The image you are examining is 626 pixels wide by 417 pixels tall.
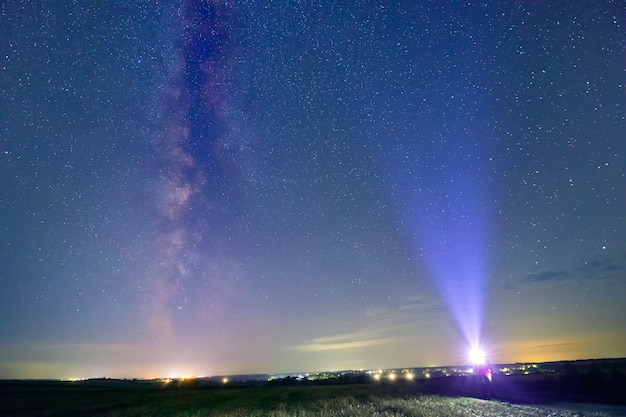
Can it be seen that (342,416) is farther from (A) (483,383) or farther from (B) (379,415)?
(A) (483,383)

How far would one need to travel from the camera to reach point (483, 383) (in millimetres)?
55219

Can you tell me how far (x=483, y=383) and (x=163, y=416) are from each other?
41305 mm

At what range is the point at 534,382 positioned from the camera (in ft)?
199

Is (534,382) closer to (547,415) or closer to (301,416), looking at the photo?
(547,415)

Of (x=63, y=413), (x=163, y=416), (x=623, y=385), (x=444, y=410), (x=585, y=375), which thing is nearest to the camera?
(x=444, y=410)

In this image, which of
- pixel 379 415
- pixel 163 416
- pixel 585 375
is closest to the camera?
pixel 379 415

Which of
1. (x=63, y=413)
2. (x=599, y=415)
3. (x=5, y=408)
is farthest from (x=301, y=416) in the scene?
(x=5, y=408)

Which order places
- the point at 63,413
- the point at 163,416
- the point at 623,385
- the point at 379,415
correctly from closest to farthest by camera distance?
→ the point at 379,415 → the point at 163,416 → the point at 63,413 → the point at 623,385

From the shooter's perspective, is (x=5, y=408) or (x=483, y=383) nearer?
(x=5, y=408)

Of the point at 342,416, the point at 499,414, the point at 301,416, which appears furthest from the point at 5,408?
the point at 499,414

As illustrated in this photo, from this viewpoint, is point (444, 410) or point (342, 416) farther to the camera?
point (444, 410)

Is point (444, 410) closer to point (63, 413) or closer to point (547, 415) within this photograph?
point (547, 415)

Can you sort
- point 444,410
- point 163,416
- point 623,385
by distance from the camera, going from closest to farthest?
point 444,410 < point 163,416 < point 623,385

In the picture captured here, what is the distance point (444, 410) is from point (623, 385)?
29.5 metres
